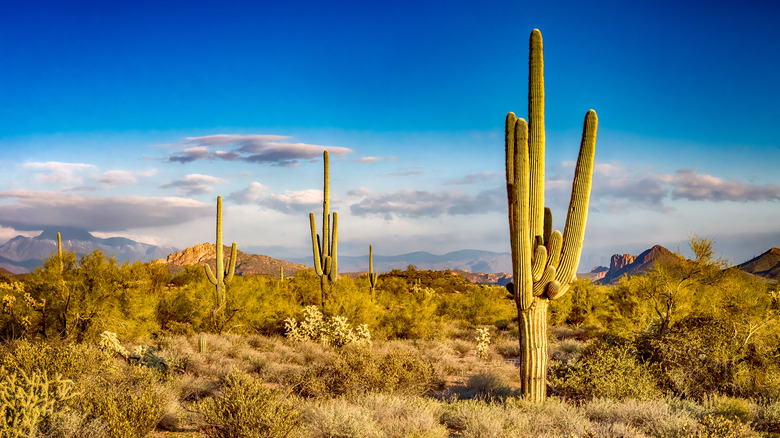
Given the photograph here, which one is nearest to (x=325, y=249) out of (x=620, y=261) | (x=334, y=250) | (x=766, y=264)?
(x=334, y=250)

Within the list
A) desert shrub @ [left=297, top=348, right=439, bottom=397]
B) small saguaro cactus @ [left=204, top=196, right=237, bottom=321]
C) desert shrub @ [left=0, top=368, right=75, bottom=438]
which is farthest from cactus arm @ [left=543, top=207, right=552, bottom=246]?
small saguaro cactus @ [left=204, top=196, right=237, bottom=321]

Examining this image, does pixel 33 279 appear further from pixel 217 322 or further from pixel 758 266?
pixel 758 266

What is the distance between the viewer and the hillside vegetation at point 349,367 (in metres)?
7.05

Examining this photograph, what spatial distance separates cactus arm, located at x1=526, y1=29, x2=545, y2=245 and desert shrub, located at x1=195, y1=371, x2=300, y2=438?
5.08 m

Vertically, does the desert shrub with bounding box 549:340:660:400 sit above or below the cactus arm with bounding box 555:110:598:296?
below

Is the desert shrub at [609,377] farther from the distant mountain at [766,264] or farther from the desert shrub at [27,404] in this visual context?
the distant mountain at [766,264]

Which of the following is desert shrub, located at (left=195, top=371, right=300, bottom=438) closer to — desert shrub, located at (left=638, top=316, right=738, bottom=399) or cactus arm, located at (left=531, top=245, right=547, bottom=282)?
cactus arm, located at (left=531, top=245, right=547, bottom=282)

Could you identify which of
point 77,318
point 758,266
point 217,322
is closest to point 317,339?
point 217,322

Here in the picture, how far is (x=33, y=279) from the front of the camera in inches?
588

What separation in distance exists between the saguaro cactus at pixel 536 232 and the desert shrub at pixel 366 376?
7.66 ft

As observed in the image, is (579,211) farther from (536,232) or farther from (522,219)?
(522,219)

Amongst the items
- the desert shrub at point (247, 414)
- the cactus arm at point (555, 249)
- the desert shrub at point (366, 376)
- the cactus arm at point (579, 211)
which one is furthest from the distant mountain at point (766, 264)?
the desert shrub at point (247, 414)

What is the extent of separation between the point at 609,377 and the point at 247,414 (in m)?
6.78

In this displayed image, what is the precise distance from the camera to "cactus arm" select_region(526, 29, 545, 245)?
9094 mm
